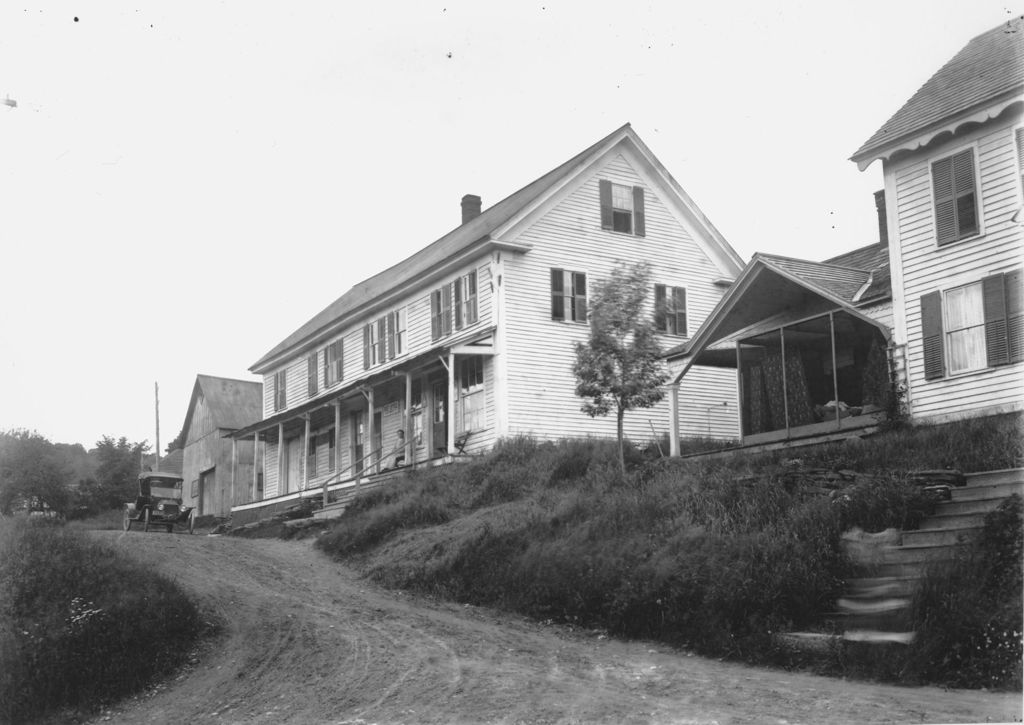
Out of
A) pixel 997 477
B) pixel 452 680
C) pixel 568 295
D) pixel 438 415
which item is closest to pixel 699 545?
pixel 997 477

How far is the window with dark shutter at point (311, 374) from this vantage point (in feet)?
127

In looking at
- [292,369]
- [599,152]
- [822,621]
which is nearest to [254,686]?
[822,621]

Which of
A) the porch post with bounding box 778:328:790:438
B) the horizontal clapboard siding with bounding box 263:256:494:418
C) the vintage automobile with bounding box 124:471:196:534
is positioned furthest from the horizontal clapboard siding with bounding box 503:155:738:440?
the vintage automobile with bounding box 124:471:196:534

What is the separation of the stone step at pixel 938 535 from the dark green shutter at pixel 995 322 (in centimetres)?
549

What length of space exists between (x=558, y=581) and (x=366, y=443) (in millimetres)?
18987

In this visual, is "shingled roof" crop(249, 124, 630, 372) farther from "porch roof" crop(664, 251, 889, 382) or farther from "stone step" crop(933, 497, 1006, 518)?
"stone step" crop(933, 497, 1006, 518)

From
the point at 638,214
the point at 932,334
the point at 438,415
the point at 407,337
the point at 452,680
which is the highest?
the point at 638,214

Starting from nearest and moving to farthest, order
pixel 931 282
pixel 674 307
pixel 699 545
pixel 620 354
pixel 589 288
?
pixel 699 545
pixel 931 282
pixel 620 354
pixel 589 288
pixel 674 307

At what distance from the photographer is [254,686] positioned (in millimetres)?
13719

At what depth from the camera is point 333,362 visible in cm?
3747

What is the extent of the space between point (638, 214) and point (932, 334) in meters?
12.9

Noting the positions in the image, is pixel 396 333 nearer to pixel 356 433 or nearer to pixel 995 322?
pixel 356 433

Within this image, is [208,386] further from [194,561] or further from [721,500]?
[721,500]

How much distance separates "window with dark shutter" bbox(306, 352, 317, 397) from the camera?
127 ft
